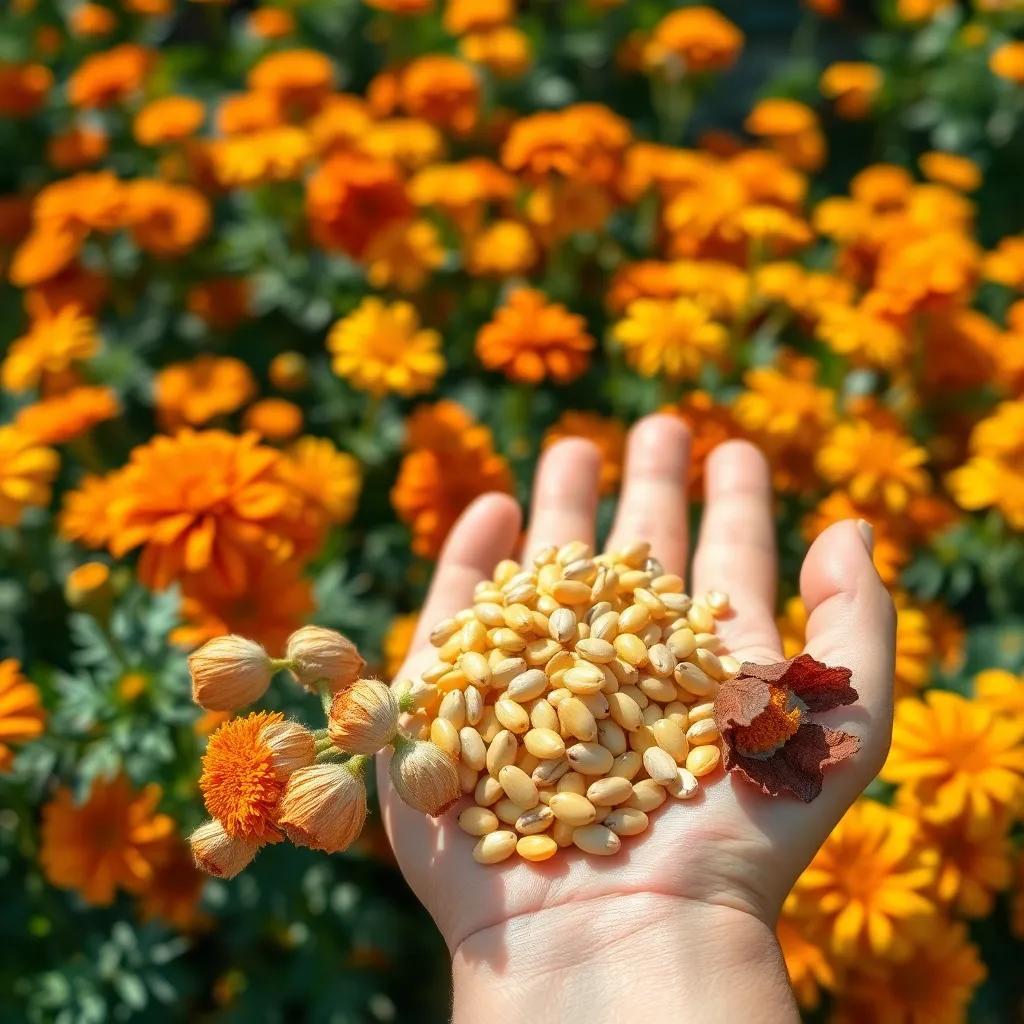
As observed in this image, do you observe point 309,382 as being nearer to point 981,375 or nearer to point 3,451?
point 3,451

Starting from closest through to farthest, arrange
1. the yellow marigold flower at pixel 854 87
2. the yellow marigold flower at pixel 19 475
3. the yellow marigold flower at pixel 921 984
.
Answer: the yellow marigold flower at pixel 921 984, the yellow marigold flower at pixel 19 475, the yellow marigold flower at pixel 854 87

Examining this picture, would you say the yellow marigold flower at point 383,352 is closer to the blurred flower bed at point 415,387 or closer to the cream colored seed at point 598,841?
the blurred flower bed at point 415,387

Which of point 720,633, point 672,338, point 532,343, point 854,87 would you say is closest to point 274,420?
point 532,343

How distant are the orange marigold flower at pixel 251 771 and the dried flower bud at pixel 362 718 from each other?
0.16ft

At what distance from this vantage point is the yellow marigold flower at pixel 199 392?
2.10 m

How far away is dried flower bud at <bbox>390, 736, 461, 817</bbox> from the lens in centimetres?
112

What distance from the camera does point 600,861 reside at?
1.18 m

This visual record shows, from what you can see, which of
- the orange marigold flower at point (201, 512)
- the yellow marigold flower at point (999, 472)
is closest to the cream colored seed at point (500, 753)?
the orange marigold flower at point (201, 512)

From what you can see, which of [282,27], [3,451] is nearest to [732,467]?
[3,451]

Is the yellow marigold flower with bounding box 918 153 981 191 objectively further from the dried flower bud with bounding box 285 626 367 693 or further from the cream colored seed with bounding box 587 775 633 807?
the dried flower bud with bounding box 285 626 367 693

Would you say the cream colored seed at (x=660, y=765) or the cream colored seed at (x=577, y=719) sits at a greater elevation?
the cream colored seed at (x=577, y=719)

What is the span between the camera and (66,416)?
182 cm

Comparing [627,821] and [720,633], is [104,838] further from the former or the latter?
[720,633]

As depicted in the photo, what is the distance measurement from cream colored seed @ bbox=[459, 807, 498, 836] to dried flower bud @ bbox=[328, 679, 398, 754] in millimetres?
183
